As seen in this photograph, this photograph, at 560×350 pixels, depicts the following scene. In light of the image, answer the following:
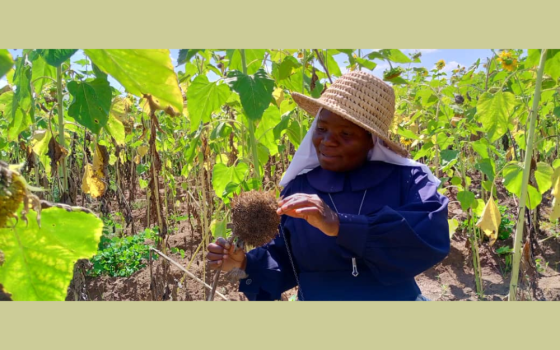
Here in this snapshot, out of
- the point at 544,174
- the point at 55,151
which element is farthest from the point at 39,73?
the point at 544,174

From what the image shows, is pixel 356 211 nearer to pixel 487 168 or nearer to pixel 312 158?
pixel 312 158

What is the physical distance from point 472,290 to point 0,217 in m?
3.88

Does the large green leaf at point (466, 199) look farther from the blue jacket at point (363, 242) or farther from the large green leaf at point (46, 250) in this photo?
the large green leaf at point (46, 250)

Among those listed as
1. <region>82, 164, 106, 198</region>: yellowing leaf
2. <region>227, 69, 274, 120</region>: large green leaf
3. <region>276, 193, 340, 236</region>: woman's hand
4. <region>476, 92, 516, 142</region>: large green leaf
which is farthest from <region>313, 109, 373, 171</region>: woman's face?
<region>82, 164, 106, 198</region>: yellowing leaf

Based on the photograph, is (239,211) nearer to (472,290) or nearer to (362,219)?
(362,219)

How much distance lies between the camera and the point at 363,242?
1339mm

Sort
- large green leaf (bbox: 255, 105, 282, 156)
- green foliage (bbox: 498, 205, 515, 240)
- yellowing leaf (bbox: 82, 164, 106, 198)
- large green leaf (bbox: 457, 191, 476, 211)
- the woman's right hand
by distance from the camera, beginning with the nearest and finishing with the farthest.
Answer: the woman's right hand, yellowing leaf (bbox: 82, 164, 106, 198), large green leaf (bbox: 255, 105, 282, 156), large green leaf (bbox: 457, 191, 476, 211), green foliage (bbox: 498, 205, 515, 240)

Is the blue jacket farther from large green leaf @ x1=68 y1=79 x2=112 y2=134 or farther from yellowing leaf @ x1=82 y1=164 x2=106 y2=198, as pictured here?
yellowing leaf @ x1=82 y1=164 x2=106 y2=198

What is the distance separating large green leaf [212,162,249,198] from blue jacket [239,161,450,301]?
49 centimetres

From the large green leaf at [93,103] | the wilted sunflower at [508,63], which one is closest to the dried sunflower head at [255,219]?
the large green leaf at [93,103]

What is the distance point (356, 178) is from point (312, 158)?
0.21 m

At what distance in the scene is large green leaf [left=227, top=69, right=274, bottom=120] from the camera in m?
1.62

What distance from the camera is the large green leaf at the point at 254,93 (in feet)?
5.32

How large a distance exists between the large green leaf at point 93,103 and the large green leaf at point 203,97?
1.84 feet
